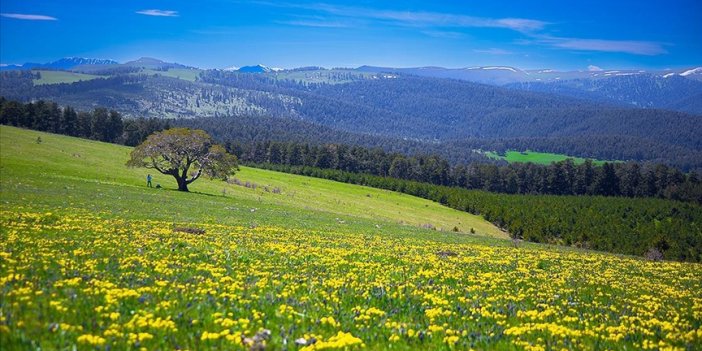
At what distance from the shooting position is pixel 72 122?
490 feet

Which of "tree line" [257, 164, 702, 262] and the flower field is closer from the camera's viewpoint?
the flower field

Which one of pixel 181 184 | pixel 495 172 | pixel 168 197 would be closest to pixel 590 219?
pixel 495 172

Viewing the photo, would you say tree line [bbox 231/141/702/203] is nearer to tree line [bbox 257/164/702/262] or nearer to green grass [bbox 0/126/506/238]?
tree line [bbox 257/164/702/262]

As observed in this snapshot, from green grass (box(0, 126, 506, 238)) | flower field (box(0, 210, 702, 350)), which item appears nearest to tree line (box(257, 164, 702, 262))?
green grass (box(0, 126, 506, 238))

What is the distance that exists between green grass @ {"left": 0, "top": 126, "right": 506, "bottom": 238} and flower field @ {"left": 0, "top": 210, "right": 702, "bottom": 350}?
1640 centimetres

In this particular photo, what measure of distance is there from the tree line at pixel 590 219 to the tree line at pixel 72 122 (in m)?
54.9

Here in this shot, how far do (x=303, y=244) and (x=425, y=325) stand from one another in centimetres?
1353

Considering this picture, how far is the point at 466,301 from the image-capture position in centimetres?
1267

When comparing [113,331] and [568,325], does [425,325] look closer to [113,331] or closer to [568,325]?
[568,325]

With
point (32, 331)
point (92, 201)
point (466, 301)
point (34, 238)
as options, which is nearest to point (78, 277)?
point (32, 331)

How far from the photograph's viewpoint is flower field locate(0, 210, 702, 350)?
8172 millimetres

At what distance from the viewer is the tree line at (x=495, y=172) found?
17500cm

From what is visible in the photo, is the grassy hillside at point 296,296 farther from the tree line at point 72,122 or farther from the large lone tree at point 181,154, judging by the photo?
the tree line at point 72,122

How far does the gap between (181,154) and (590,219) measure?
93.9 meters
